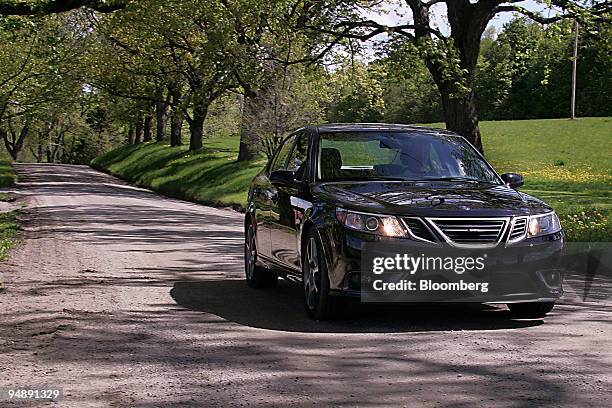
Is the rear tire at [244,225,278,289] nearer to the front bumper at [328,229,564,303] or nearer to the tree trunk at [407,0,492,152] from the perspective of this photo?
the front bumper at [328,229,564,303]

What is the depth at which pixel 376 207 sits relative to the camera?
27.2ft

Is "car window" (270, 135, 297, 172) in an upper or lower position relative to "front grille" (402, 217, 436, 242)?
upper

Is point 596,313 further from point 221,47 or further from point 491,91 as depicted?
point 491,91

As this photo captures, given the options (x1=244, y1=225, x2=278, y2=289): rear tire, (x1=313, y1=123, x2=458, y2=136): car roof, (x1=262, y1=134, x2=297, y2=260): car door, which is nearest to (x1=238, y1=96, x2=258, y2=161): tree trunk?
(x1=244, y1=225, x2=278, y2=289): rear tire

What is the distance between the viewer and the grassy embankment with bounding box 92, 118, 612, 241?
21578 mm

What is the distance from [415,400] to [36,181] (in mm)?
43156

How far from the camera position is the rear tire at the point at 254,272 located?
11242 mm

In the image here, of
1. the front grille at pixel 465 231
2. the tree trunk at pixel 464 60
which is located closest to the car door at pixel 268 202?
the front grille at pixel 465 231

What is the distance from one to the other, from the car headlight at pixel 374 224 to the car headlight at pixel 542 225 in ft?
3.50

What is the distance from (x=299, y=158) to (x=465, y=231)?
2570 millimetres

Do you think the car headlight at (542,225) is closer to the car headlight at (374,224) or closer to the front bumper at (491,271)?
the front bumper at (491,271)

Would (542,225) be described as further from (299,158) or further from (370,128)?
(299,158)

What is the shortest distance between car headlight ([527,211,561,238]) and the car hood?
0.06 metres

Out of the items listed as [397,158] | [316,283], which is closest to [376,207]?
[316,283]
